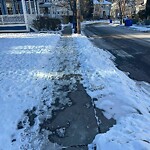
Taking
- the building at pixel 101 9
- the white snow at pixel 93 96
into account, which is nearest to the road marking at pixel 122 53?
the white snow at pixel 93 96

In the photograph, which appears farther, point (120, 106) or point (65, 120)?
point (120, 106)

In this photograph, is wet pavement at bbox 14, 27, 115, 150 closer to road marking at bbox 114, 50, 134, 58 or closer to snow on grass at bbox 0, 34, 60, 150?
snow on grass at bbox 0, 34, 60, 150

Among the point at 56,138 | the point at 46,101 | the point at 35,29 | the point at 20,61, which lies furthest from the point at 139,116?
the point at 35,29

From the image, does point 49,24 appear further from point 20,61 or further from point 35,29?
point 20,61

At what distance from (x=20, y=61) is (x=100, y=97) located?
5227 mm

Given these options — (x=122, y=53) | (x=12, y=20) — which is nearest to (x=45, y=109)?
(x=122, y=53)

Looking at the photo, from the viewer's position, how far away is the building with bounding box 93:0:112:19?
73400 millimetres

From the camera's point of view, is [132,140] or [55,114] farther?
[55,114]

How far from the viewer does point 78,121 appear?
457 cm

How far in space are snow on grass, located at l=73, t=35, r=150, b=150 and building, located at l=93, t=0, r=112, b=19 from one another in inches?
2590

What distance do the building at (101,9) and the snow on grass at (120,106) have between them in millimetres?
65775

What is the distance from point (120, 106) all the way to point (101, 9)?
77154 mm

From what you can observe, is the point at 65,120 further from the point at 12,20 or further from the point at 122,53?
the point at 12,20

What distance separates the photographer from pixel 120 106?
16.5ft
